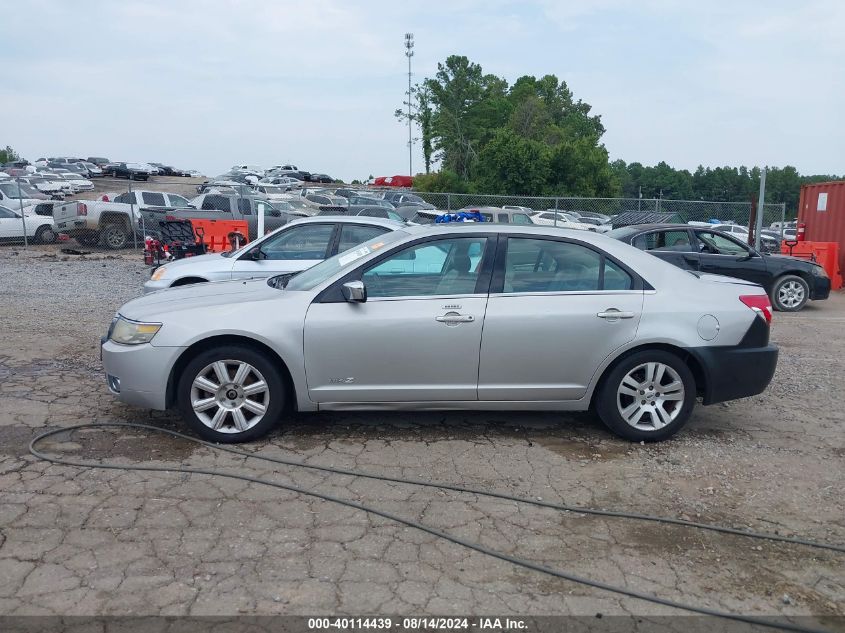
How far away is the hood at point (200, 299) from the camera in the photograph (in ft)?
17.6

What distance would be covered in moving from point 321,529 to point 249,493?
65 cm

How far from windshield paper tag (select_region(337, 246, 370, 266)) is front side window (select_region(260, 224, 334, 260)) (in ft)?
11.0

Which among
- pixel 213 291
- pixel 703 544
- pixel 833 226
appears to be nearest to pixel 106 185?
pixel 833 226

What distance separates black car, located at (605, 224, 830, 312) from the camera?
12172mm

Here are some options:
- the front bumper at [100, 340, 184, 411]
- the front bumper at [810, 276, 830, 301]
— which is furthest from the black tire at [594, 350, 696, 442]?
the front bumper at [810, 276, 830, 301]

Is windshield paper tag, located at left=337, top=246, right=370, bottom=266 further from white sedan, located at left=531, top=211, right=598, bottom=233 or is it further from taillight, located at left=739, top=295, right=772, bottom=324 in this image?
white sedan, located at left=531, top=211, right=598, bottom=233

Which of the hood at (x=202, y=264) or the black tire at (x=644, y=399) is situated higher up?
the hood at (x=202, y=264)

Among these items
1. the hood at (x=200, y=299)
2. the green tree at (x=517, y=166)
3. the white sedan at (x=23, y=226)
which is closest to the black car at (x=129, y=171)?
the green tree at (x=517, y=166)

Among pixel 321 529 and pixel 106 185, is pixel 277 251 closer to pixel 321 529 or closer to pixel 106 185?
pixel 321 529

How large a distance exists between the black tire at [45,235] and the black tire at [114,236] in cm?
164

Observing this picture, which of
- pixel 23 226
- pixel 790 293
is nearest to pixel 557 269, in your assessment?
pixel 790 293

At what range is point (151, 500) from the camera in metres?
4.36

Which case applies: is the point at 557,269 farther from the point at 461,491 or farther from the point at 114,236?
the point at 114,236

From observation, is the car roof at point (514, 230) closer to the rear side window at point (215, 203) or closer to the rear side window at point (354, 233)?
the rear side window at point (354, 233)
